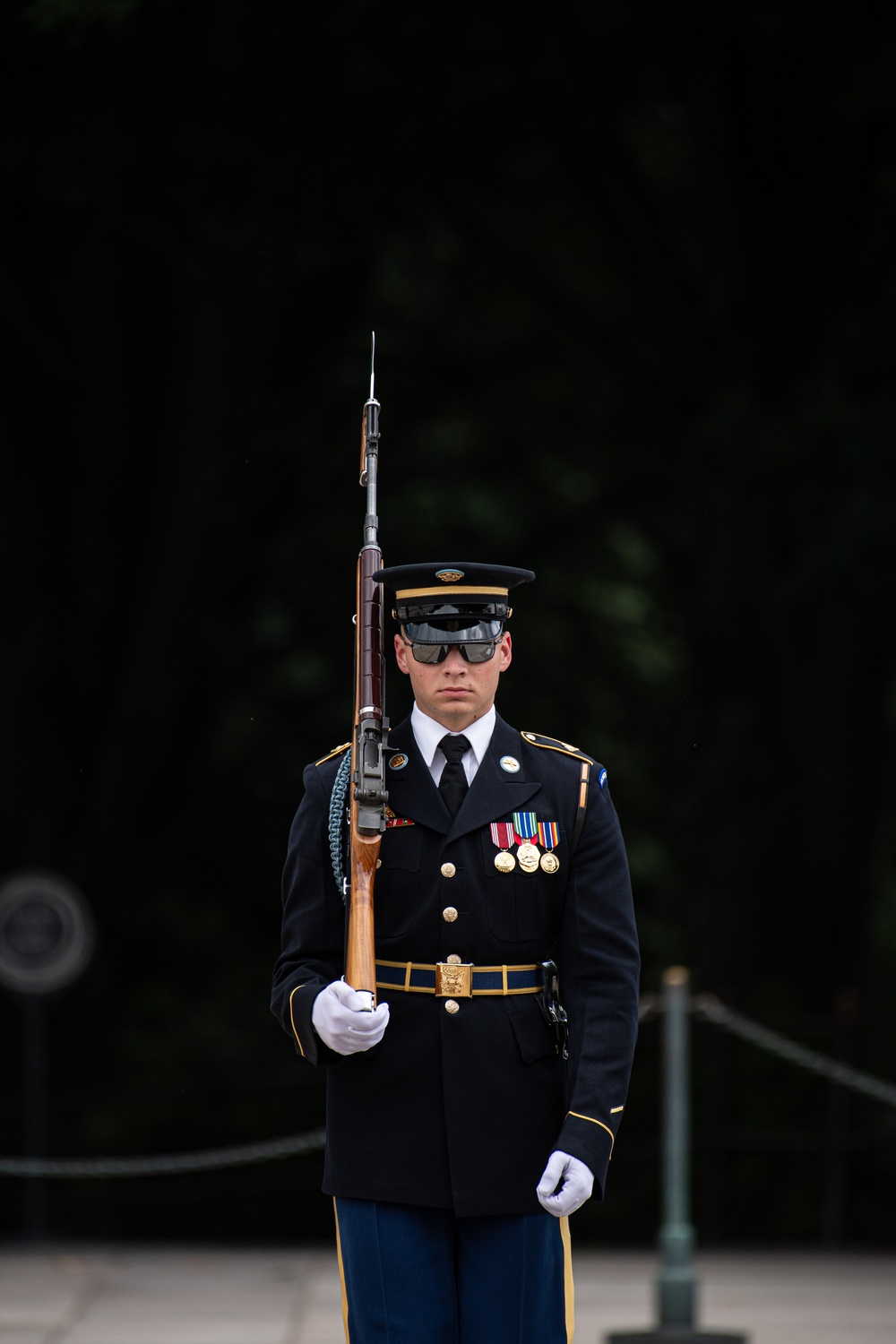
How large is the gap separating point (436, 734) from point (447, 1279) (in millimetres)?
1033

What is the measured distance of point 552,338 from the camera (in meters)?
15.2

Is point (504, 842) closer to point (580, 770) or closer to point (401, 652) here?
point (580, 770)

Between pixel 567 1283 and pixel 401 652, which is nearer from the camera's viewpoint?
pixel 567 1283

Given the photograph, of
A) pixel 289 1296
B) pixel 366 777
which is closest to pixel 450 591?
pixel 366 777

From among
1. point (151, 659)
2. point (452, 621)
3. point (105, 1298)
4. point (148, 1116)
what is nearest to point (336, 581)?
point (151, 659)

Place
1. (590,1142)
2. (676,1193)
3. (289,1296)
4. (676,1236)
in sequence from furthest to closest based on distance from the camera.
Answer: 1. (289,1296)
2. (676,1193)
3. (676,1236)
4. (590,1142)

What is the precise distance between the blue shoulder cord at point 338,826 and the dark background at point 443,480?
4909mm

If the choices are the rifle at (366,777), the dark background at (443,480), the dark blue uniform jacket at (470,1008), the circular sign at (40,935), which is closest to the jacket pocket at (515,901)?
the dark blue uniform jacket at (470,1008)

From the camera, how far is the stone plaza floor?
25.7ft

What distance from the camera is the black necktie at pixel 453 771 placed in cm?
410

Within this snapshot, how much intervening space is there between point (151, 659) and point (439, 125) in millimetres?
4284

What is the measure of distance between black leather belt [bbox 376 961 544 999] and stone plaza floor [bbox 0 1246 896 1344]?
3980 mm

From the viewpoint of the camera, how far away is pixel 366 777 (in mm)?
3895

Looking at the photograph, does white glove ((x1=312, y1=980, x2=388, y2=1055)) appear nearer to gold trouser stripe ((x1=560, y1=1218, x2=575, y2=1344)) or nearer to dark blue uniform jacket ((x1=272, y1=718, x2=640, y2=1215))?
dark blue uniform jacket ((x1=272, y1=718, x2=640, y2=1215))
